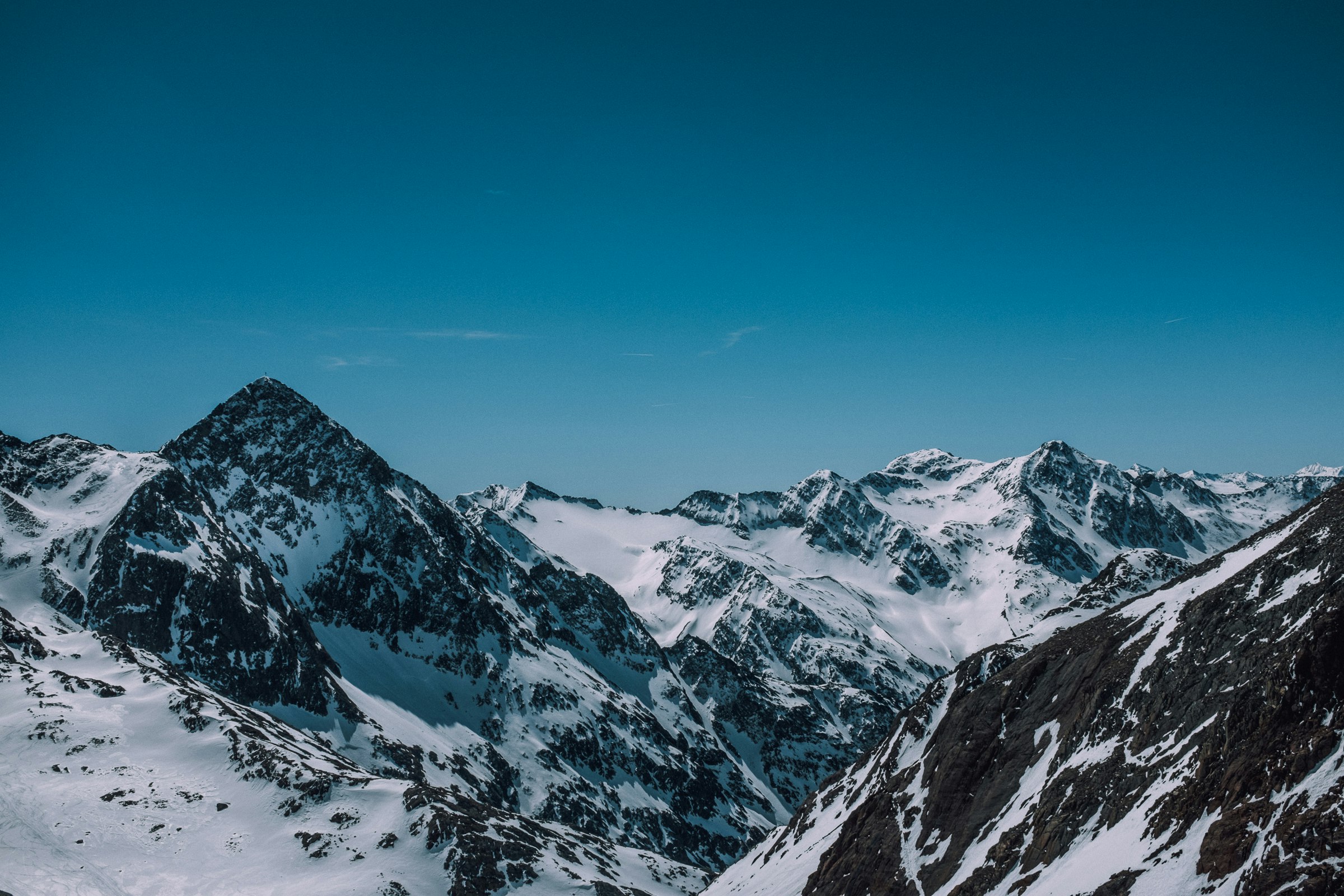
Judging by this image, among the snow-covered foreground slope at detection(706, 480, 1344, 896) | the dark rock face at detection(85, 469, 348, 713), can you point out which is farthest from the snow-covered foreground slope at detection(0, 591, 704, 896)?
the snow-covered foreground slope at detection(706, 480, 1344, 896)

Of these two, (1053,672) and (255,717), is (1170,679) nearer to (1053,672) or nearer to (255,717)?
(1053,672)

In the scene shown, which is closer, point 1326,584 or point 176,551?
point 1326,584

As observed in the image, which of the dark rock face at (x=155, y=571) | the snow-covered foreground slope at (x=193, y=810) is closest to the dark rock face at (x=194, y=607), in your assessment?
the dark rock face at (x=155, y=571)

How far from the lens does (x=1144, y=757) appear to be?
1585 inches

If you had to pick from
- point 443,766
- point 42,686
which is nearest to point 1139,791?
point 42,686

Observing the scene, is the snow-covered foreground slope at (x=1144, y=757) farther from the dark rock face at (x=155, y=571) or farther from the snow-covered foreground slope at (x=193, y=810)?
the dark rock face at (x=155, y=571)

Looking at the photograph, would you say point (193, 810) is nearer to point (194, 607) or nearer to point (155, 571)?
point (194, 607)

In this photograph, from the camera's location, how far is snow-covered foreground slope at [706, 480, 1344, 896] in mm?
29219

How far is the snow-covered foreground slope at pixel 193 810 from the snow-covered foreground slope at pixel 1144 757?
150ft

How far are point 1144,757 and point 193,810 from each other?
321 feet

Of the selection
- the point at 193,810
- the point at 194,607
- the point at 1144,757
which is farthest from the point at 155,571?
the point at 1144,757

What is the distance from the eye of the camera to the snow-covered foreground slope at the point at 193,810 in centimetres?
8344

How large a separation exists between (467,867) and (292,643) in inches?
4245

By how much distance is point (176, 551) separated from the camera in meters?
Result: 176
